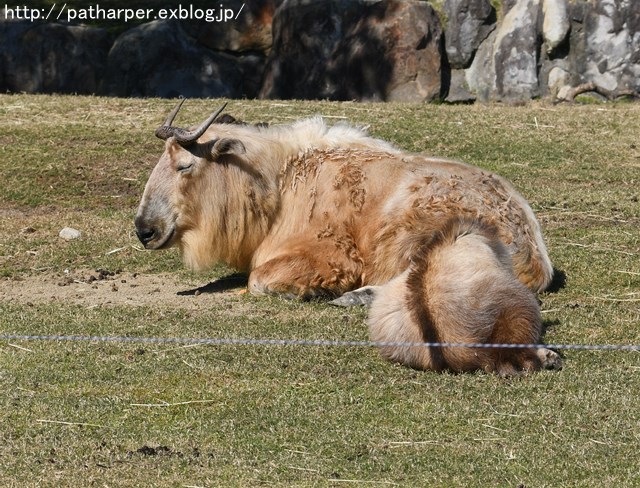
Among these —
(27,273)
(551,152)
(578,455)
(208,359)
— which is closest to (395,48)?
(551,152)

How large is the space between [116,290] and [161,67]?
28.7 feet

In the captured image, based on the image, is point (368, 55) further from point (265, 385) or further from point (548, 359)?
point (265, 385)

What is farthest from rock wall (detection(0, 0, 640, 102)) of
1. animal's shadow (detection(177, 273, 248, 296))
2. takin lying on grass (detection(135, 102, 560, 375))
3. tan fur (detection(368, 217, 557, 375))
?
tan fur (detection(368, 217, 557, 375))

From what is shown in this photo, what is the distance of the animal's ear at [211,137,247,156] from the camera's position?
8.41 m

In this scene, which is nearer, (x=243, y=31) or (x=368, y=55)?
(x=368, y=55)

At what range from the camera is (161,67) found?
1684cm

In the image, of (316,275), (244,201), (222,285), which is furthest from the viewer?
(222,285)

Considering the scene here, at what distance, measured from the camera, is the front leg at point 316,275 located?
8.02 metres

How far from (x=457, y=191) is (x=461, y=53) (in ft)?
28.8

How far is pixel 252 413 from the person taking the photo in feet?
18.6

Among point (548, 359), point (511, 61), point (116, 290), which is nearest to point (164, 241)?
point (116, 290)

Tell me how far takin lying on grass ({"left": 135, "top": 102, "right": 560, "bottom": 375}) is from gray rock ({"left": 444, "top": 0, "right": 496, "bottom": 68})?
781 centimetres

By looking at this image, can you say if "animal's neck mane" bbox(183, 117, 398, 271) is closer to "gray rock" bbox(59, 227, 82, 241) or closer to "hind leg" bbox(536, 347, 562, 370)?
"gray rock" bbox(59, 227, 82, 241)

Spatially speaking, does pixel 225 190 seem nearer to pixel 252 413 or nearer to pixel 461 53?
pixel 252 413
